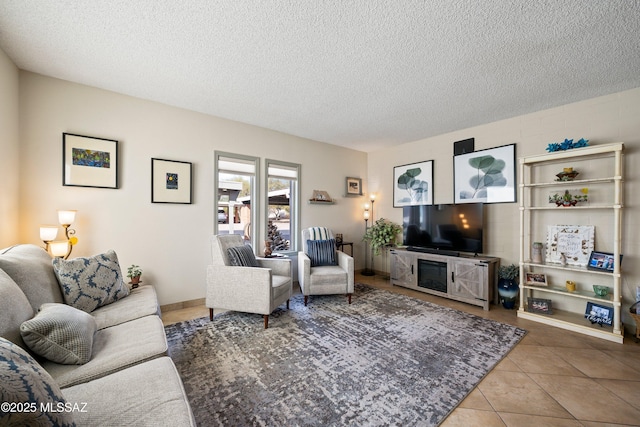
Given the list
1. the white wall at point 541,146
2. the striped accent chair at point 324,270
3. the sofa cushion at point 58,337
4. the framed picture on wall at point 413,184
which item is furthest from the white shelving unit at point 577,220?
the sofa cushion at point 58,337

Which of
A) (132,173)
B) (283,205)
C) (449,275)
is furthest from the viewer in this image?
→ (283,205)

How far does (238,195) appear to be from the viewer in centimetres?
389

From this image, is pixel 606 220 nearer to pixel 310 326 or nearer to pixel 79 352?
pixel 310 326

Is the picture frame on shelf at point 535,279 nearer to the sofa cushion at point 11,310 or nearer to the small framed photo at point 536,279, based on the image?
the small framed photo at point 536,279

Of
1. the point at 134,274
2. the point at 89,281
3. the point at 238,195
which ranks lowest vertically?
the point at 134,274

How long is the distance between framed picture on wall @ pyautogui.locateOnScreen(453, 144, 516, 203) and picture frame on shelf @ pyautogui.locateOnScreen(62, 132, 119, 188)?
4634 mm

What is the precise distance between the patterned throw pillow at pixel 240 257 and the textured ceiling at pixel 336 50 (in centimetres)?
178

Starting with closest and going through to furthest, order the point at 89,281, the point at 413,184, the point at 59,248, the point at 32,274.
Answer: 1. the point at 32,274
2. the point at 89,281
3. the point at 59,248
4. the point at 413,184

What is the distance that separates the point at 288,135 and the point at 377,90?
73.2 inches

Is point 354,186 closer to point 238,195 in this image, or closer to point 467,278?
point 238,195

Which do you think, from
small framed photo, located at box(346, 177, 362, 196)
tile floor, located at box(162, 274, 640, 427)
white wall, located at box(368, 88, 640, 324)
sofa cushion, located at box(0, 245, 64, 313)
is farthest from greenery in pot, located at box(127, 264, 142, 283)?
white wall, located at box(368, 88, 640, 324)

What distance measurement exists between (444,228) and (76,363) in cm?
413

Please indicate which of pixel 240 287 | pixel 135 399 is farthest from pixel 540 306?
pixel 135 399

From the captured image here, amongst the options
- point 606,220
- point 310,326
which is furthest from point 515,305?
point 310,326
